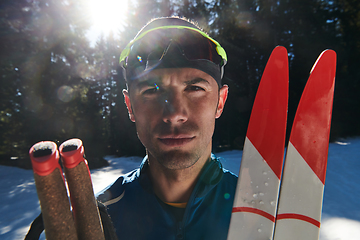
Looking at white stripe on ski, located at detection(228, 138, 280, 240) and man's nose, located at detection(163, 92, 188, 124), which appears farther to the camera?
white stripe on ski, located at detection(228, 138, 280, 240)

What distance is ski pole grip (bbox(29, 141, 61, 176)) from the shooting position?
0.71 meters

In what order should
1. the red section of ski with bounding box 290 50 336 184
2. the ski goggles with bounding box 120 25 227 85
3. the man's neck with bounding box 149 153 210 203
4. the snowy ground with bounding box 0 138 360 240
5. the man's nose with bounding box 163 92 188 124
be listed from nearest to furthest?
the man's nose with bounding box 163 92 188 124
the ski goggles with bounding box 120 25 227 85
the man's neck with bounding box 149 153 210 203
the red section of ski with bounding box 290 50 336 184
the snowy ground with bounding box 0 138 360 240

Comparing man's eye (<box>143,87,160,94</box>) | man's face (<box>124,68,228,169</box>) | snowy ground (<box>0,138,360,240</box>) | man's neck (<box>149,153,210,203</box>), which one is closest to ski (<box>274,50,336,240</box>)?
man's neck (<box>149,153,210,203</box>)

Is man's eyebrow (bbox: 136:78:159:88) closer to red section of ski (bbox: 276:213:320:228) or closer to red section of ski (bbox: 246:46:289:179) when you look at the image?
red section of ski (bbox: 246:46:289:179)

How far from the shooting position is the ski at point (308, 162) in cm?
167

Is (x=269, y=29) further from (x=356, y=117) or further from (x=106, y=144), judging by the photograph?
(x=106, y=144)

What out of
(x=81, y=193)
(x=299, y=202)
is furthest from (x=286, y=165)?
(x=81, y=193)

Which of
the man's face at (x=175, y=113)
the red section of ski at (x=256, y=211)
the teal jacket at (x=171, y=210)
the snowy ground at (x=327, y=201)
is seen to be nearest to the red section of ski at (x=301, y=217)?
the red section of ski at (x=256, y=211)

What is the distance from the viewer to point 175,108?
1417mm

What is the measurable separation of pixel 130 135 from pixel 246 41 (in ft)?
37.7

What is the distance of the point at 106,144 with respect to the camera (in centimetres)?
1641

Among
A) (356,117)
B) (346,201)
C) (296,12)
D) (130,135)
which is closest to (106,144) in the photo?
(130,135)

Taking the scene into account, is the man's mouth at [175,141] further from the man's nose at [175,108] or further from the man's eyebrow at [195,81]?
the man's eyebrow at [195,81]

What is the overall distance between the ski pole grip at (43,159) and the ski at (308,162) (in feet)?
6.08
